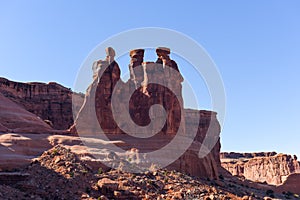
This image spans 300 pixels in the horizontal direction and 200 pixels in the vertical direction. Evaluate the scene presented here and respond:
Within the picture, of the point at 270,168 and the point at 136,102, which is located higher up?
the point at 136,102

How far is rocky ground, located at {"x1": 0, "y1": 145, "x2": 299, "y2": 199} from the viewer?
116ft

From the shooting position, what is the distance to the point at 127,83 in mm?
65438

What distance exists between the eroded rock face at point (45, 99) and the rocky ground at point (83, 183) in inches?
1943

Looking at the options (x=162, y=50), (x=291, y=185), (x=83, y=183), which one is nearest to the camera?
(x=83, y=183)

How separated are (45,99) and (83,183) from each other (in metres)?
60.7

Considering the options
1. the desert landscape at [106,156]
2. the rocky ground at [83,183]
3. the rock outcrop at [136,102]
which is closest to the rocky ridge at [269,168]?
the desert landscape at [106,156]

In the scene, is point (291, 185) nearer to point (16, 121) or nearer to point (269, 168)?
point (269, 168)

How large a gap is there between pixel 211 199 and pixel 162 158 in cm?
1175

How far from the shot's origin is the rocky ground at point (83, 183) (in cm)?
3547

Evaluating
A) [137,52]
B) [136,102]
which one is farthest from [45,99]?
[136,102]

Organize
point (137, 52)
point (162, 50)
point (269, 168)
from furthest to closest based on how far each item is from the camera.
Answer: point (269, 168)
point (137, 52)
point (162, 50)

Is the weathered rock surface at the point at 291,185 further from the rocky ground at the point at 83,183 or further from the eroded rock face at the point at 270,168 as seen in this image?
the rocky ground at the point at 83,183

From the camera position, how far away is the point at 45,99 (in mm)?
96000

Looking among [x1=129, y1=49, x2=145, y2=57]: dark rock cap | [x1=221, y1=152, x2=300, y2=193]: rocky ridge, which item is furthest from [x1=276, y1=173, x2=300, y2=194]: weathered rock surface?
[x1=129, y1=49, x2=145, y2=57]: dark rock cap
